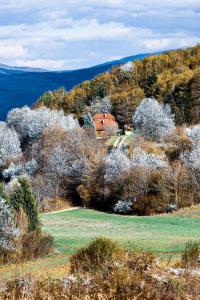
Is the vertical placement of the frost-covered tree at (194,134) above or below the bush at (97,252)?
above

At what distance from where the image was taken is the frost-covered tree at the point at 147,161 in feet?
201

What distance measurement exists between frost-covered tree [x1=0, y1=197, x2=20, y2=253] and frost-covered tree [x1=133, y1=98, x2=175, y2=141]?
160 ft

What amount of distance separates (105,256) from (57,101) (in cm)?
12426

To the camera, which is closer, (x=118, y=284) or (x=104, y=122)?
(x=118, y=284)

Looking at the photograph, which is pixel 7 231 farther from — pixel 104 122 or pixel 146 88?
pixel 146 88

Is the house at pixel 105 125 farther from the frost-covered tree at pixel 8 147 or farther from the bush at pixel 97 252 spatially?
the bush at pixel 97 252

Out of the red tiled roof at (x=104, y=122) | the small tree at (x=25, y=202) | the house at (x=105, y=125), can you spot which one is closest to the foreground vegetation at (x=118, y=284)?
the small tree at (x=25, y=202)

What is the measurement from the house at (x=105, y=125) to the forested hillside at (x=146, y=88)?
5.35m

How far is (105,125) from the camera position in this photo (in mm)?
100000

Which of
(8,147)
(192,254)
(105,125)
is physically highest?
(105,125)

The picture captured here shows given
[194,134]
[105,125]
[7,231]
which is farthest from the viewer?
[105,125]

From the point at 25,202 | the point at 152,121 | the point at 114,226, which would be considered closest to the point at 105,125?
the point at 152,121

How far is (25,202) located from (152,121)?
150ft

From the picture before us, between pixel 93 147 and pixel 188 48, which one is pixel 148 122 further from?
pixel 188 48
